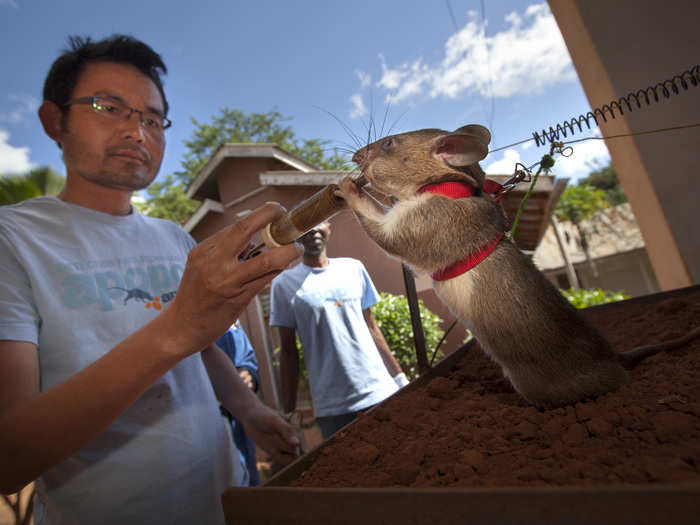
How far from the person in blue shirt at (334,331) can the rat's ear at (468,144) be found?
24.0 inches

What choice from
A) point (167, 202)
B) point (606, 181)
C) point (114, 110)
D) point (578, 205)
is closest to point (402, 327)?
point (114, 110)

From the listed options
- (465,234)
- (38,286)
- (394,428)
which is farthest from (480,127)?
(38,286)

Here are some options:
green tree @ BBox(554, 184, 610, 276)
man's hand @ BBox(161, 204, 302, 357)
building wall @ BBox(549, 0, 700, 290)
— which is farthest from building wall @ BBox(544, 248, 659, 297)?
man's hand @ BBox(161, 204, 302, 357)

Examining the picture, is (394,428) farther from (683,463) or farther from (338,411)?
(683,463)

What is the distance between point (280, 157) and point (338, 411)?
1.62 m

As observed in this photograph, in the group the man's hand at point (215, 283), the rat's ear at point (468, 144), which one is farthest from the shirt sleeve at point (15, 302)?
the rat's ear at point (468, 144)

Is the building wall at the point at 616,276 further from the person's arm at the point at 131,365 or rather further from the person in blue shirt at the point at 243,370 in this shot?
the person's arm at the point at 131,365

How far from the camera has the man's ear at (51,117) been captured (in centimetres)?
181

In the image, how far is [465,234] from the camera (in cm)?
127

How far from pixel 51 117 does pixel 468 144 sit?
2143 millimetres

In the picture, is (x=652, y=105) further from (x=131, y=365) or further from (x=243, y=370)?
(x=243, y=370)

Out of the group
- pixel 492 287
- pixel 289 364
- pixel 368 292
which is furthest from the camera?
pixel 289 364

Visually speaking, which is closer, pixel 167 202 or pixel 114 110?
pixel 114 110

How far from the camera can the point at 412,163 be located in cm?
153
